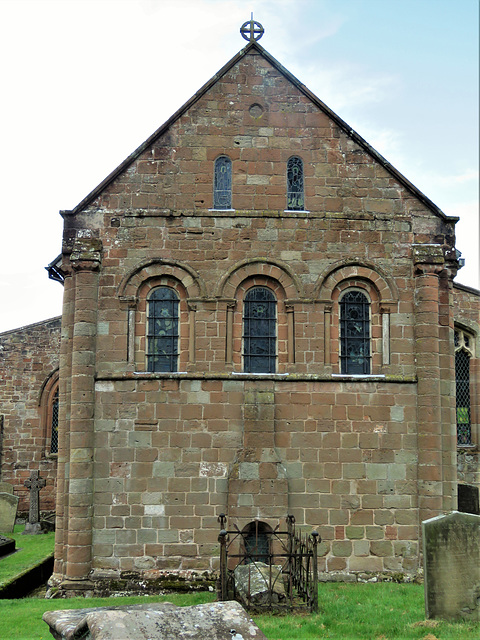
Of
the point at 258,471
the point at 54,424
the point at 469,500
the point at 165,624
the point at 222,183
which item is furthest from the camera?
the point at 54,424

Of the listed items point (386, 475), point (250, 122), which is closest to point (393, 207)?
point (250, 122)

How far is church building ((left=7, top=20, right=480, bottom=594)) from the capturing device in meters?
15.2

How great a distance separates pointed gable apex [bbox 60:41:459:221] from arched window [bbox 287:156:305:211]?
1365mm

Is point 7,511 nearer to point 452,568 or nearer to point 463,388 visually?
point 463,388

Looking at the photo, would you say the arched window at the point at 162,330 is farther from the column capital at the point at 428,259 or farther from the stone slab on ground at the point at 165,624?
the stone slab on ground at the point at 165,624

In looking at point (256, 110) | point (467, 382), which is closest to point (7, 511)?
point (256, 110)

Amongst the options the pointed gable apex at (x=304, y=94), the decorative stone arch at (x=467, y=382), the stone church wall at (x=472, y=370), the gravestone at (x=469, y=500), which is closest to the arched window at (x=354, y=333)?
the pointed gable apex at (x=304, y=94)

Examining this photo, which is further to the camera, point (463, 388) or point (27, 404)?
point (27, 404)

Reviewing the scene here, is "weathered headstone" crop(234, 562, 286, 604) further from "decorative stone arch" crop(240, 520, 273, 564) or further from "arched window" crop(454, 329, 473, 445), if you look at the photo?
"arched window" crop(454, 329, 473, 445)

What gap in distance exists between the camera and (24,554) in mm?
19672

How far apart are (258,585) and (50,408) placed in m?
17.3

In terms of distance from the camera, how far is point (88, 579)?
1484cm

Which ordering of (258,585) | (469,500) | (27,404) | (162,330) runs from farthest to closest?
1. (27,404)
2. (469,500)
3. (162,330)
4. (258,585)

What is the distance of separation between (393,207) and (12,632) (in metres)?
11.8
